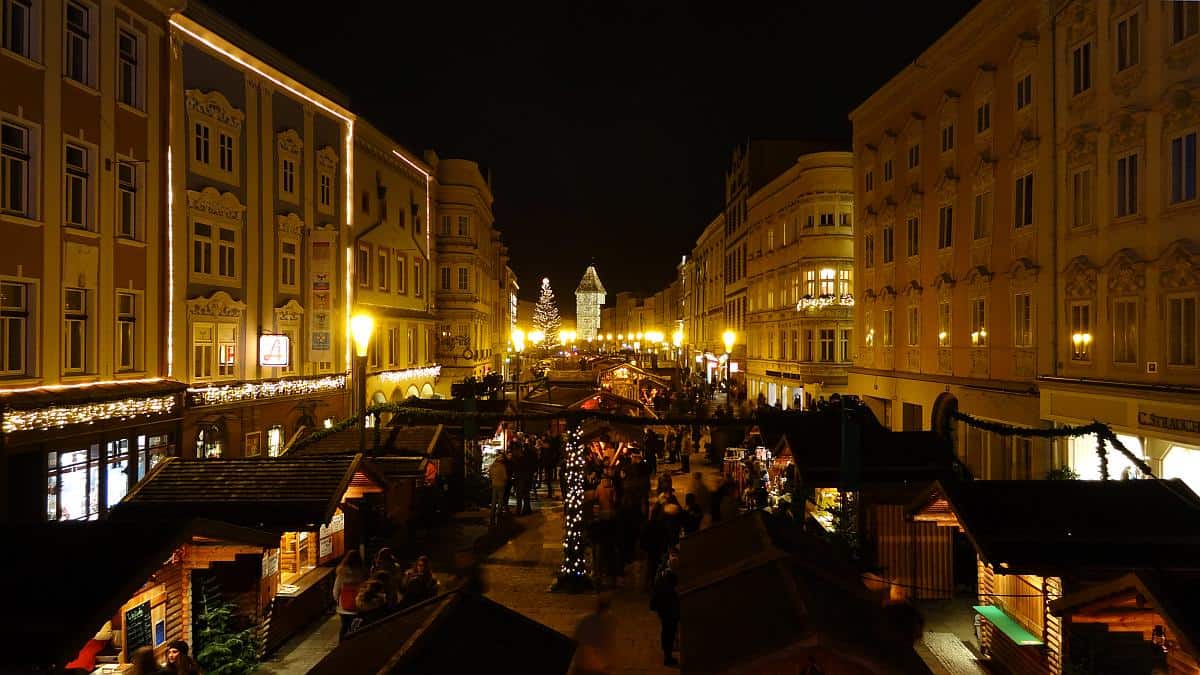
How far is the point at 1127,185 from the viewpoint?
58.6 feet

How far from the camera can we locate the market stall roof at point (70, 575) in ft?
21.7

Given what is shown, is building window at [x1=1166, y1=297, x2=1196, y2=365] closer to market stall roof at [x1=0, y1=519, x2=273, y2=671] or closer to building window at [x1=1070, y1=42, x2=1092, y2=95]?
building window at [x1=1070, y1=42, x2=1092, y2=95]

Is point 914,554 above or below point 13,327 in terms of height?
below

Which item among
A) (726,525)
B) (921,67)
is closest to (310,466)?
(726,525)

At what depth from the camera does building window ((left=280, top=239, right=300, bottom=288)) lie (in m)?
28.4

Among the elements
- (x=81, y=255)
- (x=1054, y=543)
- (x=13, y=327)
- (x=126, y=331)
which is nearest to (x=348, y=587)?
(x=1054, y=543)

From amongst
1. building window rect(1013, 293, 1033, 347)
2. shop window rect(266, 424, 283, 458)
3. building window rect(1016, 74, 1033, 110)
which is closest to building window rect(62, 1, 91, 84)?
shop window rect(266, 424, 283, 458)

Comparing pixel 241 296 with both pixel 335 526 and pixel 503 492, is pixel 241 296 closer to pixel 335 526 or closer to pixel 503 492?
pixel 503 492

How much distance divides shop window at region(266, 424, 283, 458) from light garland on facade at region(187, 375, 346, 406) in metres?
1.17

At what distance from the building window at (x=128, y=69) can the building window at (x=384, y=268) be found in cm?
1569

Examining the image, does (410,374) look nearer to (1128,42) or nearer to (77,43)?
(77,43)

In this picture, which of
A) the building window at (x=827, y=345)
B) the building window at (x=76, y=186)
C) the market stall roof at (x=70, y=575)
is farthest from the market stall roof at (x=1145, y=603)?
the building window at (x=827, y=345)

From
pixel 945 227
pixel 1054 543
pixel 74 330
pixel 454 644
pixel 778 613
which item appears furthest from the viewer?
pixel 945 227

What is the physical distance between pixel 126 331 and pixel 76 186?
3.72 metres
